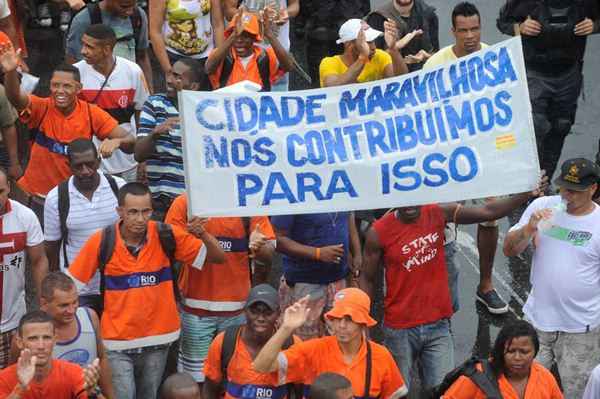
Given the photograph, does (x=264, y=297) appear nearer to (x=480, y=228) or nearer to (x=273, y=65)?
(x=480, y=228)

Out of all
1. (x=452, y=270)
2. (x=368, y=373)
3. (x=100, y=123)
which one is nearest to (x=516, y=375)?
(x=368, y=373)

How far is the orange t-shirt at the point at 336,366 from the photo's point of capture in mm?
8539

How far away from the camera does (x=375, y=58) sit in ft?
39.4

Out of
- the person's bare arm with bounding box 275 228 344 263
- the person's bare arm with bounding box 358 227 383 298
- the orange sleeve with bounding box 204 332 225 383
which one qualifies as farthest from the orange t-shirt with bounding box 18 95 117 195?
the orange sleeve with bounding box 204 332 225 383

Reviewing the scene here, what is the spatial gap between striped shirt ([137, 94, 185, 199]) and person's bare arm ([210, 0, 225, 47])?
2.32 meters

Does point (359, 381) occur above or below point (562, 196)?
below

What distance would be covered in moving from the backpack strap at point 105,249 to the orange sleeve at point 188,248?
0.41m

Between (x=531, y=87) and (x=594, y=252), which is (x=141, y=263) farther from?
(x=531, y=87)

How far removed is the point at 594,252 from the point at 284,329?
2.37 metres

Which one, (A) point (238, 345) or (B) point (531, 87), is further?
(B) point (531, 87)

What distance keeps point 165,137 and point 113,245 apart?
1707mm

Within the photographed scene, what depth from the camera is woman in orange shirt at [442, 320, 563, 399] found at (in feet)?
28.0

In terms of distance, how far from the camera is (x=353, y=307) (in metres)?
8.57

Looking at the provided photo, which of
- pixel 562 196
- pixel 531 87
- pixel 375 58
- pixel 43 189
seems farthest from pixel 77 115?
pixel 531 87
